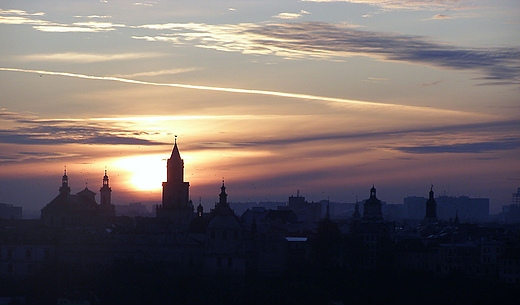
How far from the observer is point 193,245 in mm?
78688

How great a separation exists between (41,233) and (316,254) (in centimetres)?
2063

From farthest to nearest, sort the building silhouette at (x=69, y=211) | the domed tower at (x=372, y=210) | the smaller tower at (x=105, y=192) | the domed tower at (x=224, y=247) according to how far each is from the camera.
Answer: the smaller tower at (x=105, y=192) < the domed tower at (x=372, y=210) < the building silhouette at (x=69, y=211) < the domed tower at (x=224, y=247)

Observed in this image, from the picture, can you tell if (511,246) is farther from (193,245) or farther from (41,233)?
(41,233)

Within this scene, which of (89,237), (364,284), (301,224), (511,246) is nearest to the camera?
(364,284)

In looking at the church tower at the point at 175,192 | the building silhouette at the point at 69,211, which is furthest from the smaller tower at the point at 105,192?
the church tower at the point at 175,192

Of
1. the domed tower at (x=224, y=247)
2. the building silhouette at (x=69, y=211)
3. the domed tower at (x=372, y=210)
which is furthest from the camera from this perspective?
the domed tower at (x=372, y=210)

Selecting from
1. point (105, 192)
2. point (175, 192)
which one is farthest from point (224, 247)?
point (105, 192)

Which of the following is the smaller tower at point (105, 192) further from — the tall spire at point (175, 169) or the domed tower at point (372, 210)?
the domed tower at point (372, 210)

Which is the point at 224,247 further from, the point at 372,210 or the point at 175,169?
the point at 372,210

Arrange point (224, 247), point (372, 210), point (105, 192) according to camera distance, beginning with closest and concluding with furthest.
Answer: point (224, 247)
point (372, 210)
point (105, 192)

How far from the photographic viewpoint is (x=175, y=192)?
3693 inches

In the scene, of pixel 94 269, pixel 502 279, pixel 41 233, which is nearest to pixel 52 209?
pixel 41 233

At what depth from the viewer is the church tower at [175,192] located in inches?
3674

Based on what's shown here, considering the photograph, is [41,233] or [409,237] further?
[409,237]
